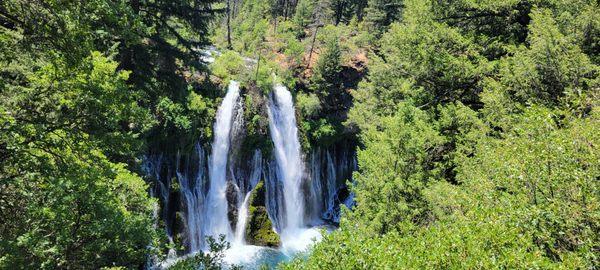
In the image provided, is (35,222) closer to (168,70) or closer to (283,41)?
(168,70)

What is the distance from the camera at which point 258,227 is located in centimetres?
2200

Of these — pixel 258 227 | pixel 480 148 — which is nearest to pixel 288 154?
pixel 258 227

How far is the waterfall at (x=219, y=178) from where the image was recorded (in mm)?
21192

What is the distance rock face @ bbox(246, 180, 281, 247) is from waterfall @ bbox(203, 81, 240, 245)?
1.31m

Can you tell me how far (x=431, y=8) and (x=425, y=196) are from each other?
32.7 ft

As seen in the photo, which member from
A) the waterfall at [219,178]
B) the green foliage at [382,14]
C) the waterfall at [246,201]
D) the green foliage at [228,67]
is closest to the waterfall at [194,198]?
the waterfall at [219,178]

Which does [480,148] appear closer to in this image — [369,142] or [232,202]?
[369,142]

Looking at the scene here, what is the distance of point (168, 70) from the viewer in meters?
16.0

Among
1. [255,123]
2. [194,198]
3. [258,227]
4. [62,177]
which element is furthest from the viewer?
[255,123]

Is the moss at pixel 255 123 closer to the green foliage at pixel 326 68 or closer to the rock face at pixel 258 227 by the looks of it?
the rock face at pixel 258 227

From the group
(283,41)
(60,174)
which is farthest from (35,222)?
(283,41)

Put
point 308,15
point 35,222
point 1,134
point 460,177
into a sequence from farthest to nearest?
1. point 308,15
2. point 460,177
3. point 35,222
4. point 1,134

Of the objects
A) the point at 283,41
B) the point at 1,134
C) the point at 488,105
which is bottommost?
the point at 1,134

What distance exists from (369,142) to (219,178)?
10.6 m
